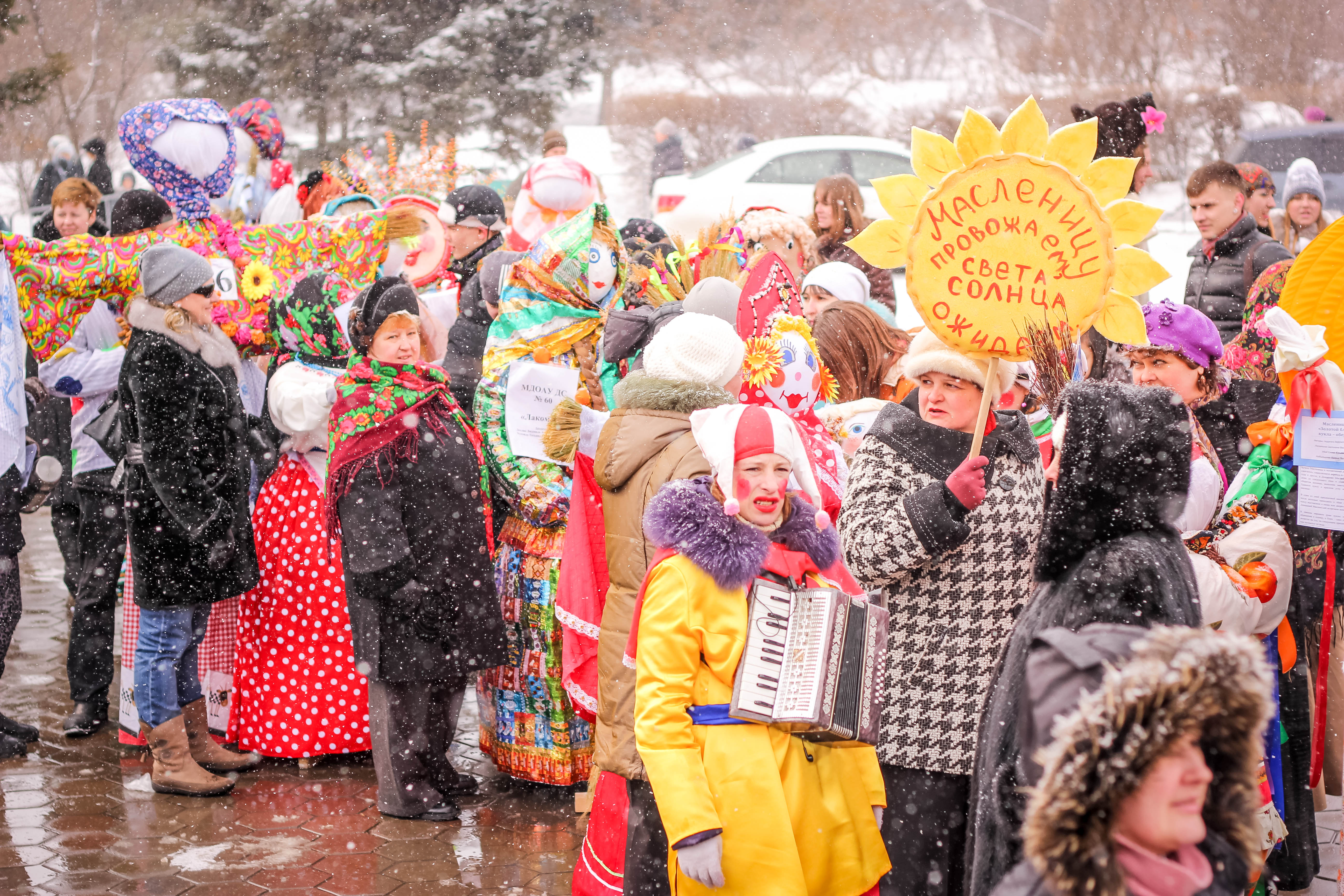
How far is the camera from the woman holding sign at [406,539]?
184 inches

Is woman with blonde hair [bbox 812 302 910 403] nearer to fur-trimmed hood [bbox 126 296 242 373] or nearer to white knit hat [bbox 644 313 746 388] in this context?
white knit hat [bbox 644 313 746 388]

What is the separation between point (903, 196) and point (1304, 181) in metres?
6.02

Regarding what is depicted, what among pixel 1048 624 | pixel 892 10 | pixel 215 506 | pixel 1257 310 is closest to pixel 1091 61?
pixel 892 10

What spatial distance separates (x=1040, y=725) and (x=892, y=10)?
22.4m

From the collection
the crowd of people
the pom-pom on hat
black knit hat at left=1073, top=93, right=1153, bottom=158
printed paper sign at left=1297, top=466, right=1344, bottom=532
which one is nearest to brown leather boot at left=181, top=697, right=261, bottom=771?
the crowd of people

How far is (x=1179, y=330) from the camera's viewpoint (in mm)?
3930

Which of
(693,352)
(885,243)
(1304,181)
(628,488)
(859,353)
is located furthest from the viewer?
(1304,181)

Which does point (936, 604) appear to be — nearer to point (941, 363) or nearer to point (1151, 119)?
point (941, 363)

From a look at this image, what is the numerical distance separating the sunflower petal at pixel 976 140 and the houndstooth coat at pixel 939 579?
2.17 feet

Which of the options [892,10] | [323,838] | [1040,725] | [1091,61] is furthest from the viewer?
[892,10]

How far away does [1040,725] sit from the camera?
5.98 ft

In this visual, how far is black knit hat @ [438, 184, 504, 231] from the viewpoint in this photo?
7059mm

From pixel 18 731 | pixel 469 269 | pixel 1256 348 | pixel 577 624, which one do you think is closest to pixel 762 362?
pixel 577 624

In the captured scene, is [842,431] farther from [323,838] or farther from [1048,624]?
[323,838]
